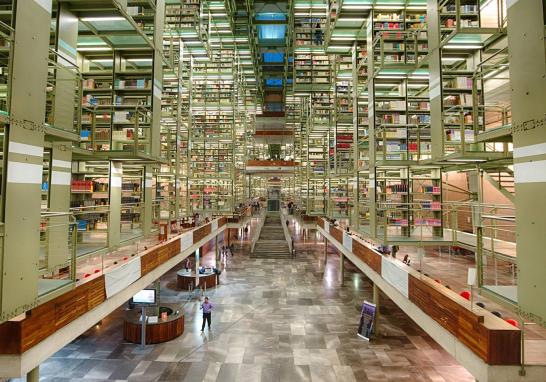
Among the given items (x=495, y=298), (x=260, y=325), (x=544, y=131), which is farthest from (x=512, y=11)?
(x=260, y=325)

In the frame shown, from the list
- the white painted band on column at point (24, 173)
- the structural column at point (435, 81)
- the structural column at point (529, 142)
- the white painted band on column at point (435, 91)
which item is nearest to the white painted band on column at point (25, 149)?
the white painted band on column at point (24, 173)

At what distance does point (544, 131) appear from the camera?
2641 millimetres

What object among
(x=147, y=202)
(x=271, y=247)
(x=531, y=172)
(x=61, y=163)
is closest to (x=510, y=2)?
(x=531, y=172)

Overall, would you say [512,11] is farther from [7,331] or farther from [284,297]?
[284,297]

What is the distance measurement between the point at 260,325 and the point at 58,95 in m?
8.07

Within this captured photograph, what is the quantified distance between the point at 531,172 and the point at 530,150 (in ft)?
0.66

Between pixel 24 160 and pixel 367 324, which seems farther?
pixel 367 324

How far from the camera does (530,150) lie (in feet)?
9.17

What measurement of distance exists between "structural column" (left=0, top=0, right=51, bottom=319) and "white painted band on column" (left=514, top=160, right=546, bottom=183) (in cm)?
470

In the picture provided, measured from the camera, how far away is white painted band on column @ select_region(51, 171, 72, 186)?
486 cm

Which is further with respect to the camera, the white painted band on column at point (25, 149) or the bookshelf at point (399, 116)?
the bookshelf at point (399, 116)

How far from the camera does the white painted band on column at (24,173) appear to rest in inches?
110

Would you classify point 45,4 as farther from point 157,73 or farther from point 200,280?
point 200,280

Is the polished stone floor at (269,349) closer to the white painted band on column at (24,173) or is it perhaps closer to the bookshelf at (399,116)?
the bookshelf at (399,116)
